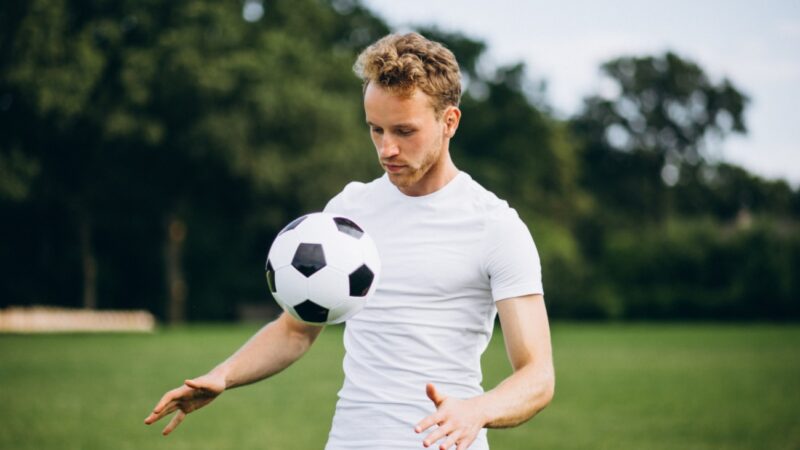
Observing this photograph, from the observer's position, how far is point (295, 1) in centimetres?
4681

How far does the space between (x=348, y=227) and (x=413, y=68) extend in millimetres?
704

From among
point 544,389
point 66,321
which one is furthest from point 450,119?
point 66,321

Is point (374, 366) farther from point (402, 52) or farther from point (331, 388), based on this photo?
point (331, 388)

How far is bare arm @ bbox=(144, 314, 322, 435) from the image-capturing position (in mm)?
3695

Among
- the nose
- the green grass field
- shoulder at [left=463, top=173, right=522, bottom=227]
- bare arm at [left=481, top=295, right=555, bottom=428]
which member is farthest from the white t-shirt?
the green grass field

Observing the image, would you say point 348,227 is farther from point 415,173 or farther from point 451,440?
point 451,440

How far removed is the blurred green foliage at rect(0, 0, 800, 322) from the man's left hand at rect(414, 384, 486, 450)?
109 ft

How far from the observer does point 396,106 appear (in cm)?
347

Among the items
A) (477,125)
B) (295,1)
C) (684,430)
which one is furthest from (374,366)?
(477,125)

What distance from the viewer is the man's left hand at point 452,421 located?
2824 mm

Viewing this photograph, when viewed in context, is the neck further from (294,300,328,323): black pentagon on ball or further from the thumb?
the thumb

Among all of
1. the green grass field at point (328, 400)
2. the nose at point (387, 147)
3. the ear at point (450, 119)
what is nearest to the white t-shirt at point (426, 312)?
the ear at point (450, 119)

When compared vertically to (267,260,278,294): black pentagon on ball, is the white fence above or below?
below

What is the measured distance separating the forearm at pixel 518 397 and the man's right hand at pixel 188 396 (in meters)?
1.18
